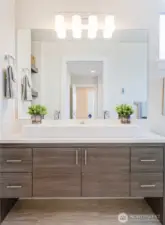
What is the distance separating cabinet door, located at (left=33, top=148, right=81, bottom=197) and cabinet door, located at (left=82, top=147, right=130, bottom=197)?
0.10 m

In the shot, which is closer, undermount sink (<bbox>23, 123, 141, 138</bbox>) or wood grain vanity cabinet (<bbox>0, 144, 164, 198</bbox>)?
wood grain vanity cabinet (<bbox>0, 144, 164, 198</bbox>)

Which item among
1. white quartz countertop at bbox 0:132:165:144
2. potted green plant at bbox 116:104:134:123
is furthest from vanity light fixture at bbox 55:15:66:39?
white quartz countertop at bbox 0:132:165:144

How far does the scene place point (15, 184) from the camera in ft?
7.73

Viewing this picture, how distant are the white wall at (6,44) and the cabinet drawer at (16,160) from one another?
0.94 feet

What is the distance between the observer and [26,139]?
2361 mm

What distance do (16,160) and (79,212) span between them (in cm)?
91

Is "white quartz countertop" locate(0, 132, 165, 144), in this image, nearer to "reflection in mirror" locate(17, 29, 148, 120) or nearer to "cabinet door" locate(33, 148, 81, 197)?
"cabinet door" locate(33, 148, 81, 197)

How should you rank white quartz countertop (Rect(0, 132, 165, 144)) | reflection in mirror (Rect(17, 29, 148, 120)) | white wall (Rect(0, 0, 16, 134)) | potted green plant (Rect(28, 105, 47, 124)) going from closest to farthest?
1. white quartz countertop (Rect(0, 132, 165, 144))
2. white wall (Rect(0, 0, 16, 134))
3. potted green plant (Rect(28, 105, 47, 124))
4. reflection in mirror (Rect(17, 29, 148, 120))

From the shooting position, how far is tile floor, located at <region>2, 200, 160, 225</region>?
2.44 m

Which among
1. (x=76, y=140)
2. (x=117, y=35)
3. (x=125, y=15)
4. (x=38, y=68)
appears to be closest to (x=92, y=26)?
(x=117, y=35)

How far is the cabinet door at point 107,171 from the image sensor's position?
7.77ft

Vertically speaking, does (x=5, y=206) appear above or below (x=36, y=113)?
below

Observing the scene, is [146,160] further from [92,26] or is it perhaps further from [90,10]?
[90,10]

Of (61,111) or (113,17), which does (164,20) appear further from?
(61,111)
